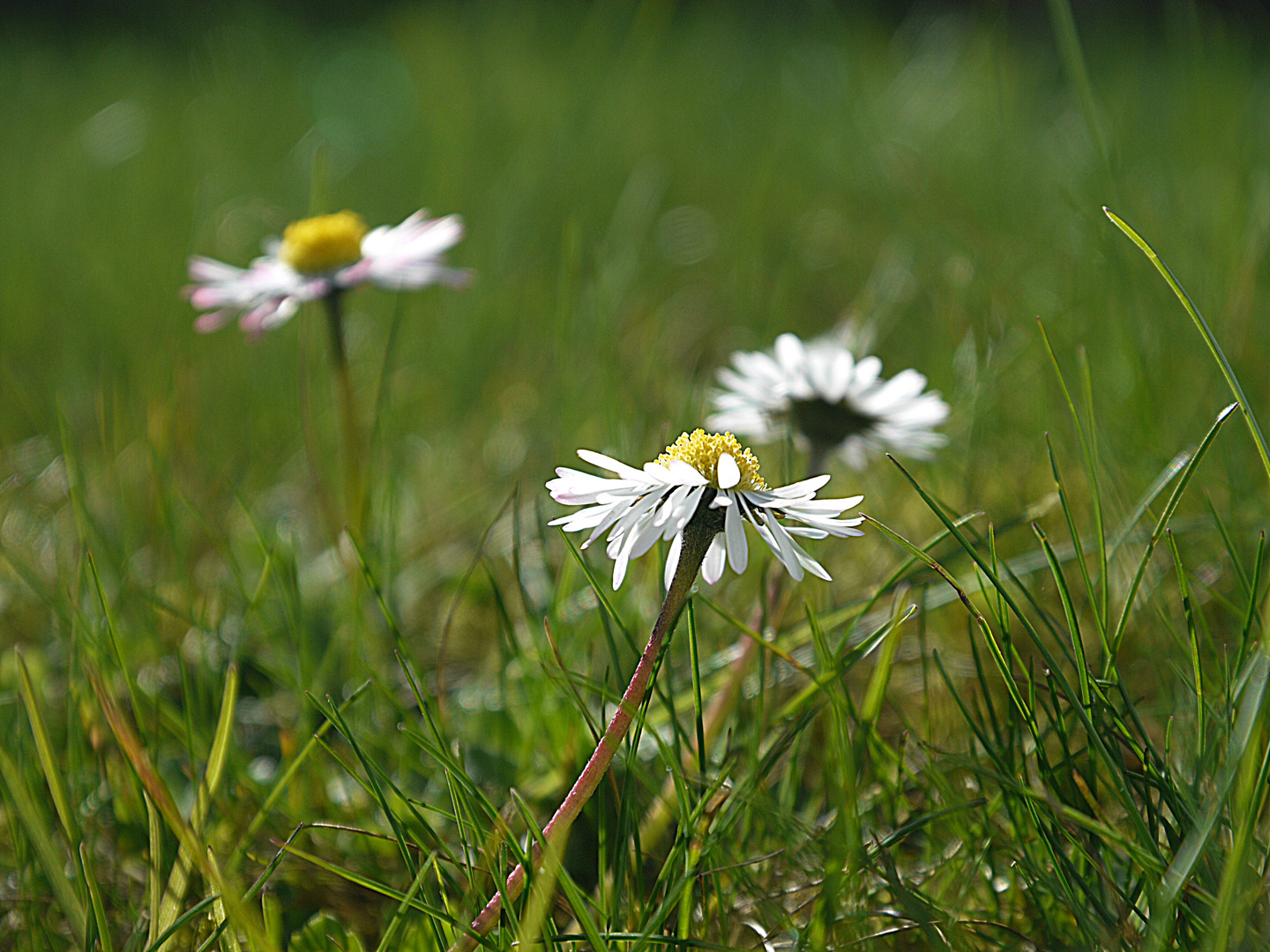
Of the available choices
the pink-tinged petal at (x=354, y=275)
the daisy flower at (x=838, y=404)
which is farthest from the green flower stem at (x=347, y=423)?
the daisy flower at (x=838, y=404)

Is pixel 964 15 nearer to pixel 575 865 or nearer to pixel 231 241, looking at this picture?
pixel 231 241

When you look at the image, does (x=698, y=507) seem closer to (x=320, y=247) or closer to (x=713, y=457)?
(x=713, y=457)

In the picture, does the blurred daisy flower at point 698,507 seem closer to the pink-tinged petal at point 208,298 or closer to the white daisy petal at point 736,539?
the white daisy petal at point 736,539

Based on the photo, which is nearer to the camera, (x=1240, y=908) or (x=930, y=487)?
(x=1240, y=908)

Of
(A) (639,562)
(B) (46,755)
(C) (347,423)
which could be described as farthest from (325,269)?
(B) (46,755)

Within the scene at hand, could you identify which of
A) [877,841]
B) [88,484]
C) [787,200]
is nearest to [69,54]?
[787,200]

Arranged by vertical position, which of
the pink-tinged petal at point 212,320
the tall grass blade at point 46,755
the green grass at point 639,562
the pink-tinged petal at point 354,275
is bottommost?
the green grass at point 639,562
